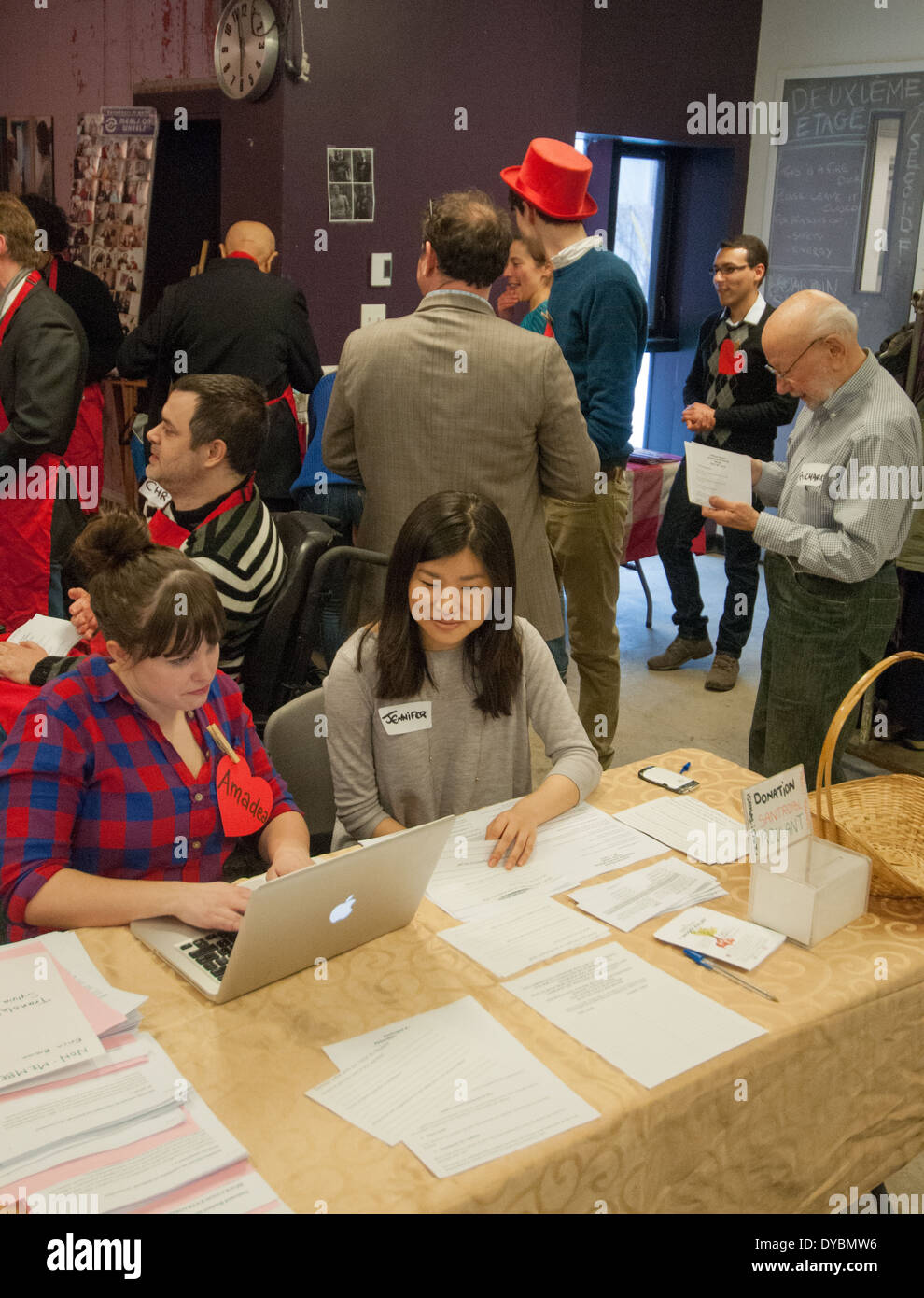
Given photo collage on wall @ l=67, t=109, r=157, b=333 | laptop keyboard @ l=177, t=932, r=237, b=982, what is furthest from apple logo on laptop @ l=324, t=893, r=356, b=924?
photo collage on wall @ l=67, t=109, r=157, b=333

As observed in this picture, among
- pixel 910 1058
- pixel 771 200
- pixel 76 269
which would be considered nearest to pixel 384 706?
pixel 910 1058

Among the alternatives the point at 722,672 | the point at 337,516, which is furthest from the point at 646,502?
the point at 337,516

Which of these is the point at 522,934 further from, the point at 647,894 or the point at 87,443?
the point at 87,443

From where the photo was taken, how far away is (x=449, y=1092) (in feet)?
4.41

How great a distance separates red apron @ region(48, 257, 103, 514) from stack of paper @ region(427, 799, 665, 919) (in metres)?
2.96

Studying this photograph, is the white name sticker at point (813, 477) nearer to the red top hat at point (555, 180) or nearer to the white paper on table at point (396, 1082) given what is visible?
the red top hat at point (555, 180)

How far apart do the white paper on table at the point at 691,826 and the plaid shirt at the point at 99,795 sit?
0.70 meters

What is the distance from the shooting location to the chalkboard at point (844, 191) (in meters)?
→ 6.01

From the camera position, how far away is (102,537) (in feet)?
6.23

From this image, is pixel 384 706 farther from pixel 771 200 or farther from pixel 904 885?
pixel 771 200

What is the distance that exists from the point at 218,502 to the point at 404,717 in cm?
81

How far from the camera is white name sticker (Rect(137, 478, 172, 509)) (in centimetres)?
265

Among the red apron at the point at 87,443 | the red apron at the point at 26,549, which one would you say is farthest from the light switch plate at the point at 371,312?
the red apron at the point at 26,549
